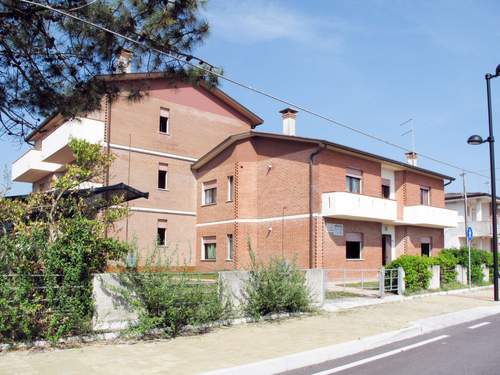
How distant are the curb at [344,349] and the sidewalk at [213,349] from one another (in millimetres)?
320

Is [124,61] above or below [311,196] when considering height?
above

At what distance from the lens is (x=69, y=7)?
9695mm

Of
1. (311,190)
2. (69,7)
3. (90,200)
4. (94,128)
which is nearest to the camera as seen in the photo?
(69,7)

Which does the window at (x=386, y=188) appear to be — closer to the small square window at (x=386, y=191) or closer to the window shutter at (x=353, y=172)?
the small square window at (x=386, y=191)

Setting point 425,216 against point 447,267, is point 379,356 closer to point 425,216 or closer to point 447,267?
point 447,267

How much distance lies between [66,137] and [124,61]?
1741 cm

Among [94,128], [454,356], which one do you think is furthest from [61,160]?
[454,356]

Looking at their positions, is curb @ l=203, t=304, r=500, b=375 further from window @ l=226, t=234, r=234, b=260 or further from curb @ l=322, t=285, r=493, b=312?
window @ l=226, t=234, r=234, b=260

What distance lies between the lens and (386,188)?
100ft

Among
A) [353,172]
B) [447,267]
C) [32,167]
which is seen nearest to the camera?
[447,267]

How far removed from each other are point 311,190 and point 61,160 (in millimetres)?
14460

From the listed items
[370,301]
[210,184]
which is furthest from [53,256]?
[210,184]

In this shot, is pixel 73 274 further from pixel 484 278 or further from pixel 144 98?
pixel 484 278

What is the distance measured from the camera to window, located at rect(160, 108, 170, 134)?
102 ft
